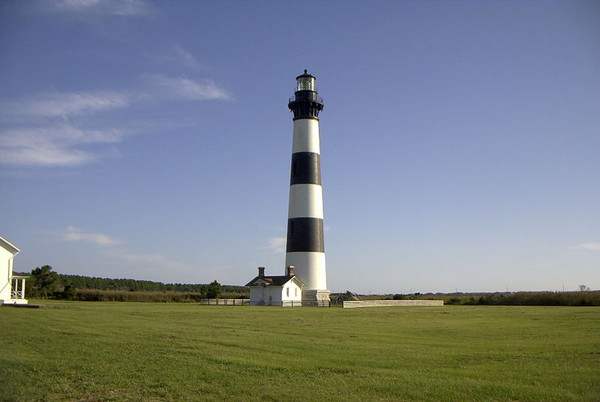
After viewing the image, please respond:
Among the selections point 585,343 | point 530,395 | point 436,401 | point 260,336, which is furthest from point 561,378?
point 260,336

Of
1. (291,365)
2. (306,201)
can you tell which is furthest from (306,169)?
(291,365)

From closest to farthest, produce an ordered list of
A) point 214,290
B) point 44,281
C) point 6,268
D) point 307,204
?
1. point 6,268
2. point 307,204
3. point 214,290
4. point 44,281

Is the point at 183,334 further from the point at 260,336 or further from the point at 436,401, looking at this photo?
the point at 436,401

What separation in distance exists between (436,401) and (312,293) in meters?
42.8

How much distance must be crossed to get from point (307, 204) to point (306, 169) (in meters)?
3.21

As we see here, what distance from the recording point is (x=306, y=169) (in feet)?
169

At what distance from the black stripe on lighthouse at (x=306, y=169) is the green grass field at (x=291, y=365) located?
30.2 metres

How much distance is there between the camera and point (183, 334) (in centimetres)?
2019

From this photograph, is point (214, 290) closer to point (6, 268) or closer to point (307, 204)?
point (307, 204)

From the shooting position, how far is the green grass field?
10.6 meters

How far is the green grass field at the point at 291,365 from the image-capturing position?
1059 cm

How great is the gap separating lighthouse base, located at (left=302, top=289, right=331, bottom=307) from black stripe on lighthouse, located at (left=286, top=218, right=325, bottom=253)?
13.0 ft

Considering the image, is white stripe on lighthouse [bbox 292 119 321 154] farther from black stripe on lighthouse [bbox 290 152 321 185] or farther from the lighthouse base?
the lighthouse base

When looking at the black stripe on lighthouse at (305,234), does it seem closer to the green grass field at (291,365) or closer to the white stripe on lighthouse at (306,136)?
the white stripe on lighthouse at (306,136)
